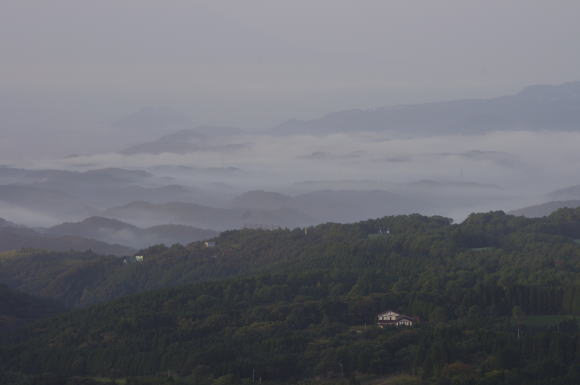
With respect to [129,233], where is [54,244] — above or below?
below

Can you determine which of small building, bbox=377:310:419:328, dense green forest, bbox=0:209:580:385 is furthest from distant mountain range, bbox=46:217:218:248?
small building, bbox=377:310:419:328

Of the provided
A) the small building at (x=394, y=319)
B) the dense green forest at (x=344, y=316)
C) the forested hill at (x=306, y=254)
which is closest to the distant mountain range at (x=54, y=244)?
the forested hill at (x=306, y=254)

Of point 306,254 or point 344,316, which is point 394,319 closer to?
point 344,316

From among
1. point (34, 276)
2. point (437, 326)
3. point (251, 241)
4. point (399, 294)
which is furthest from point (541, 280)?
point (34, 276)

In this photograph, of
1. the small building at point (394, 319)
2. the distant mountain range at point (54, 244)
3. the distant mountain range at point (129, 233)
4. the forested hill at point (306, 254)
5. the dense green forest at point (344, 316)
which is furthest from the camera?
the distant mountain range at point (129, 233)

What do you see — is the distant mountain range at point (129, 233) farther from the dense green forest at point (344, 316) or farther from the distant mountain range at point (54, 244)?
the dense green forest at point (344, 316)

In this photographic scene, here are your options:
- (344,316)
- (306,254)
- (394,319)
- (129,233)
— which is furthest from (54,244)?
(394,319)

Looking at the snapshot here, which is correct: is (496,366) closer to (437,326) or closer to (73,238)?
(437,326)
